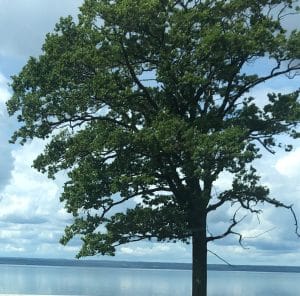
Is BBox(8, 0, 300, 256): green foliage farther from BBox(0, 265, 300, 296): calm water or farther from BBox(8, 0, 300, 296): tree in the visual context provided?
BBox(0, 265, 300, 296): calm water

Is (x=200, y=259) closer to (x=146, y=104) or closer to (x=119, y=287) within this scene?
(x=146, y=104)

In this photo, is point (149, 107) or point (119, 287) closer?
point (149, 107)

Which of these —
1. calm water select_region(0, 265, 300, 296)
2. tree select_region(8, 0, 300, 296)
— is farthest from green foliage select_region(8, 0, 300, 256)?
calm water select_region(0, 265, 300, 296)

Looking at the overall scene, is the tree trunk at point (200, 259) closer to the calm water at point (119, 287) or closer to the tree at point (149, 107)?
the tree at point (149, 107)

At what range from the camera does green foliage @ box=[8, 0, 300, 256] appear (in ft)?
59.8

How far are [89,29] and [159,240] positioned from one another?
622 centimetres

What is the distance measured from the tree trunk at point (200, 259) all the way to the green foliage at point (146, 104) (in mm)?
272

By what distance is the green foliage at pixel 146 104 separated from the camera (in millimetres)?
18234

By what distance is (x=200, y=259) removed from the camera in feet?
63.7

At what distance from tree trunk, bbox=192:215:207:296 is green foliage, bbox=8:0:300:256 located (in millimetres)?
272

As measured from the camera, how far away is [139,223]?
18.8 metres

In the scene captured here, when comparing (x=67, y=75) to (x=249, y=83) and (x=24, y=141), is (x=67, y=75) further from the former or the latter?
(x=249, y=83)

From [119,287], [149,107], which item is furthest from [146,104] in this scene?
[119,287]

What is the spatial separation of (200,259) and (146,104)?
473cm
